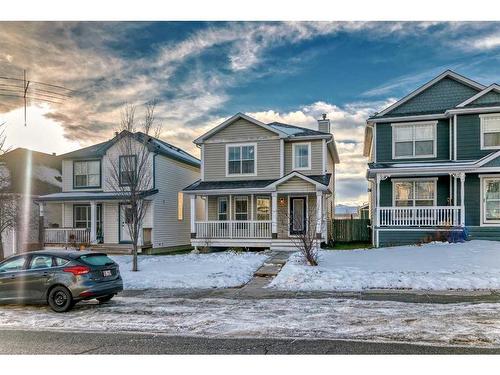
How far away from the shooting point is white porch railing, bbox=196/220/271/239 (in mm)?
17438

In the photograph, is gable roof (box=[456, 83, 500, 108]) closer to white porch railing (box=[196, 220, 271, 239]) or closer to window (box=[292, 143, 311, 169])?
window (box=[292, 143, 311, 169])

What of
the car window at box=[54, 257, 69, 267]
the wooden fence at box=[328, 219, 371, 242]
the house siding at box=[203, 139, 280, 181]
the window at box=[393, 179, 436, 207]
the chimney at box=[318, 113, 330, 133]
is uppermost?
the chimney at box=[318, 113, 330, 133]

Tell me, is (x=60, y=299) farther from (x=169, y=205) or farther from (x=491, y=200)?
(x=491, y=200)

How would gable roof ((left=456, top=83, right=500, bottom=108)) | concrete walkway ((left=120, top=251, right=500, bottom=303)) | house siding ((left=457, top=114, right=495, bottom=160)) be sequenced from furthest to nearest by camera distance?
house siding ((left=457, top=114, right=495, bottom=160))
gable roof ((left=456, top=83, right=500, bottom=108))
concrete walkway ((left=120, top=251, right=500, bottom=303))

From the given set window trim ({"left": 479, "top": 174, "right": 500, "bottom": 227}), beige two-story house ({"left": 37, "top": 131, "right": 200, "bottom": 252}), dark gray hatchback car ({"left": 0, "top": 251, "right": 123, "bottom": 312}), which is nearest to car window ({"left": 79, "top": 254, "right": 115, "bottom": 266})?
dark gray hatchback car ({"left": 0, "top": 251, "right": 123, "bottom": 312})

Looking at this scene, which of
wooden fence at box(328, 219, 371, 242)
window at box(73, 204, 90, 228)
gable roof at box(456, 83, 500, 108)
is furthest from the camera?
window at box(73, 204, 90, 228)

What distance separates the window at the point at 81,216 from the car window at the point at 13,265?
11995mm

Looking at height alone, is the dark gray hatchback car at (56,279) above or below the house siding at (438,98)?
below

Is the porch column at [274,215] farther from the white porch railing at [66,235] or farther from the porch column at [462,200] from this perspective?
the white porch railing at [66,235]

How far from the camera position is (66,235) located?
19.3m

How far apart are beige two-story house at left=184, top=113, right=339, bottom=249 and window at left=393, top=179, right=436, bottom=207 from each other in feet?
9.68

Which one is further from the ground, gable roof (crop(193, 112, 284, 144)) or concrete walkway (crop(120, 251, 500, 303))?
gable roof (crop(193, 112, 284, 144))

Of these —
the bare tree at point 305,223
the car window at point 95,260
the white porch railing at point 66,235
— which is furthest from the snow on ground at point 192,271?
the white porch railing at point 66,235

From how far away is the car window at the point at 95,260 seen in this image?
8.30m
